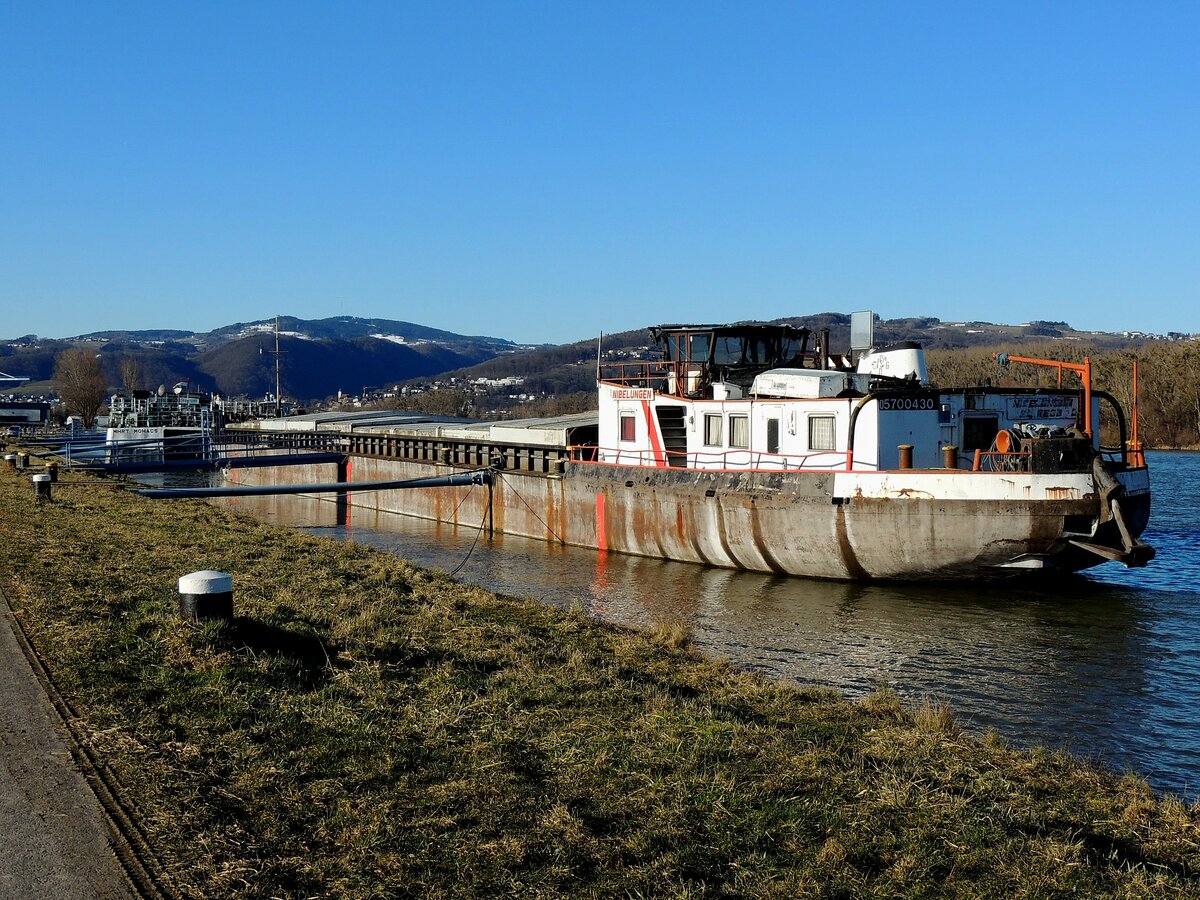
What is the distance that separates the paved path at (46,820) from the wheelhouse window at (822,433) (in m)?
19.5

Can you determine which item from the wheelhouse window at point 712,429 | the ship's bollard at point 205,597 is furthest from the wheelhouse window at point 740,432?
the ship's bollard at point 205,597

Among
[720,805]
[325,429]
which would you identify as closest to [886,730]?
[720,805]

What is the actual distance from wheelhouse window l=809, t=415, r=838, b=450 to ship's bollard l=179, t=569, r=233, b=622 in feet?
56.6

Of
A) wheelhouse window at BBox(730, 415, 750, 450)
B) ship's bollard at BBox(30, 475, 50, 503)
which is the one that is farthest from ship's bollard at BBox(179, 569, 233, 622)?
wheelhouse window at BBox(730, 415, 750, 450)

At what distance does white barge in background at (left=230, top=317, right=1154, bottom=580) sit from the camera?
20688 millimetres

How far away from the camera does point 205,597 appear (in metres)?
10.1

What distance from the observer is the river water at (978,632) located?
42.3 feet

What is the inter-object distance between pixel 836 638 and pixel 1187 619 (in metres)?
7.55

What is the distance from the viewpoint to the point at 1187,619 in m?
19.6

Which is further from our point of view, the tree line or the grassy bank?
the tree line

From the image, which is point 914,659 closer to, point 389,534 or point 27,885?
point 27,885

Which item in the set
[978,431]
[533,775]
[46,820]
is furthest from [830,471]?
[46,820]

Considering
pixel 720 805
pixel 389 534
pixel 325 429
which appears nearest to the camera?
pixel 720 805

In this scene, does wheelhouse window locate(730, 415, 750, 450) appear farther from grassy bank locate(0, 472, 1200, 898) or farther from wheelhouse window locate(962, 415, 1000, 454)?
grassy bank locate(0, 472, 1200, 898)
